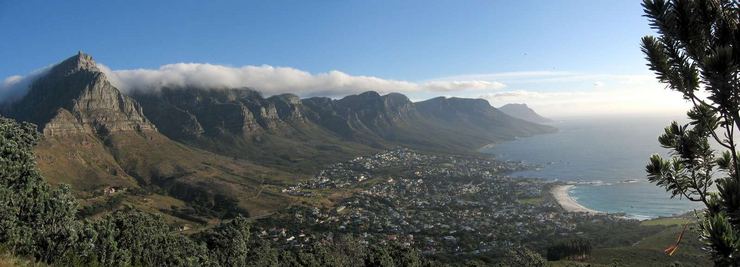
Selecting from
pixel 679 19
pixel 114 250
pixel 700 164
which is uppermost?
pixel 679 19

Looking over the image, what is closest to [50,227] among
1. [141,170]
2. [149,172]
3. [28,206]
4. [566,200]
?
[28,206]

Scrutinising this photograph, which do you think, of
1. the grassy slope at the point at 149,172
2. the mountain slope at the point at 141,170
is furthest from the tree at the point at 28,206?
the mountain slope at the point at 141,170

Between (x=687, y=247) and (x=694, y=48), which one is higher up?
(x=694, y=48)

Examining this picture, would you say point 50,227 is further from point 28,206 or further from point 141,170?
point 141,170

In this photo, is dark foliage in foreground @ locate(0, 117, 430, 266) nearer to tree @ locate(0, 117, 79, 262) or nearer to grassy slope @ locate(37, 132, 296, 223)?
tree @ locate(0, 117, 79, 262)

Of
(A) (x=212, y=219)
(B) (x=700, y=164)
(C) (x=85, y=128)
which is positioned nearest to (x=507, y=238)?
(A) (x=212, y=219)

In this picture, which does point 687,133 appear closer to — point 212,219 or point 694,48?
point 694,48
